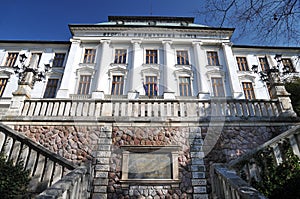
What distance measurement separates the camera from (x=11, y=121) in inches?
244

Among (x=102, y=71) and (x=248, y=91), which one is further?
(x=248, y=91)

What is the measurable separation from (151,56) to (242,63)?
978 cm

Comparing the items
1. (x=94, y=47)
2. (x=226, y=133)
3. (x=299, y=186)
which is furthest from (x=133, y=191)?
(x=94, y=47)

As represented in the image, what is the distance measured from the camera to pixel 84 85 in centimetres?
1773

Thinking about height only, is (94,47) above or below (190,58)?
above

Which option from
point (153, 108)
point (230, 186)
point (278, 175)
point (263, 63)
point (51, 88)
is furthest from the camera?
point (263, 63)

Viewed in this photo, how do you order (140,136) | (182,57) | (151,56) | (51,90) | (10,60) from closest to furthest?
(140,136), (51,90), (10,60), (151,56), (182,57)

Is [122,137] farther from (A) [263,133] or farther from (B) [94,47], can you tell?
(B) [94,47]

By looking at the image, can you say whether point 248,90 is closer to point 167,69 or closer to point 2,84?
point 167,69

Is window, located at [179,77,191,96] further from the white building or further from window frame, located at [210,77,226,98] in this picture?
window frame, located at [210,77,226,98]

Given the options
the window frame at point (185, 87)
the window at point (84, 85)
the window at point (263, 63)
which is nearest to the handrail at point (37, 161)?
the window at point (84, 85)

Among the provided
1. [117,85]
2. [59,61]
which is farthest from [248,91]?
[59,61]

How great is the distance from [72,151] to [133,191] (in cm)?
228

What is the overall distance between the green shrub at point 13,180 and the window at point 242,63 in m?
20.1
